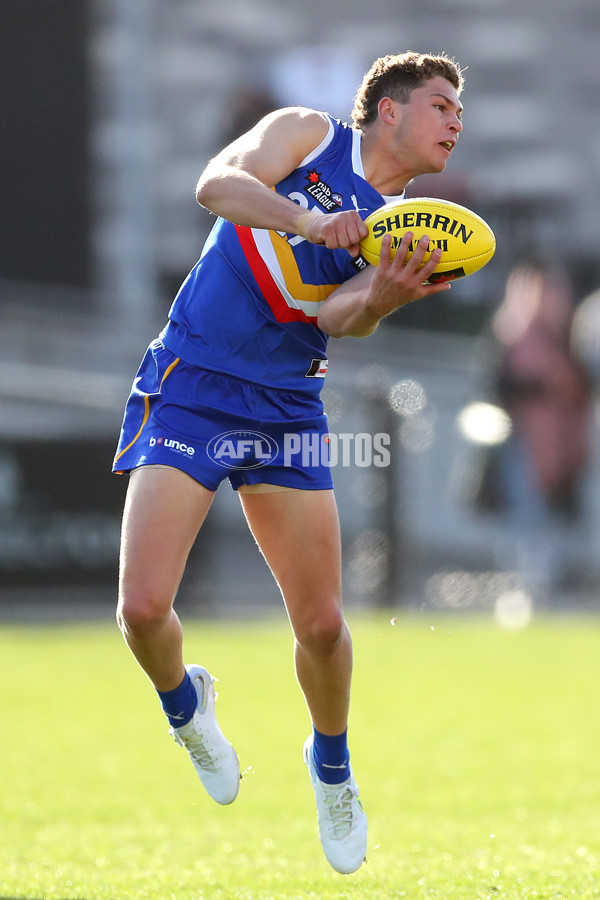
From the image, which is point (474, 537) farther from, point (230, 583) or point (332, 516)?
point (332, 516)

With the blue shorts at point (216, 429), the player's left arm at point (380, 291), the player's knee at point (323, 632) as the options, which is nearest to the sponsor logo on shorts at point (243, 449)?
the blue shorts at point (216, 429)

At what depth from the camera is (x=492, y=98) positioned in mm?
20062

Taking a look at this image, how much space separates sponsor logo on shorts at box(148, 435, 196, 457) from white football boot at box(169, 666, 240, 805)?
0.78m

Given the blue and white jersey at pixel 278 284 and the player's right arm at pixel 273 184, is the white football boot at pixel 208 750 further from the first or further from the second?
the player's right arm at pixel 273 184

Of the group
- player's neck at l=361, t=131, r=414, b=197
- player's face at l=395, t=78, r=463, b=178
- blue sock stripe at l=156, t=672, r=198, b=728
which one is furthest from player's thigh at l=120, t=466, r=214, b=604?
player's face at l=395, t=78, r=463, b=178

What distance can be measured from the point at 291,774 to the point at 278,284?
2.96m

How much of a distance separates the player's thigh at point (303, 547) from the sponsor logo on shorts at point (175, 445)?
1.03 feet

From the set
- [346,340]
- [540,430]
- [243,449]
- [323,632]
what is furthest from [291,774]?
[346,340]

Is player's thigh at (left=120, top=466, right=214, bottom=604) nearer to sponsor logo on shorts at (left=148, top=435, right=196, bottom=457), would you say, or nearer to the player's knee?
sponsor logo on shorts at (left=148, top=435, right=196, bottom=457)

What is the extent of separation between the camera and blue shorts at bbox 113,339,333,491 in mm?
4031

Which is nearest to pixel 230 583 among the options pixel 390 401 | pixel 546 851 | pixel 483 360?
pixel 390 401

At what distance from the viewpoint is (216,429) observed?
13.3 feet

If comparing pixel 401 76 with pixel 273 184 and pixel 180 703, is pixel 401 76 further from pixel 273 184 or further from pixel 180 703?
pixel 180 703

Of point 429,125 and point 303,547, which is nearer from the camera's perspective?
point 429,125
